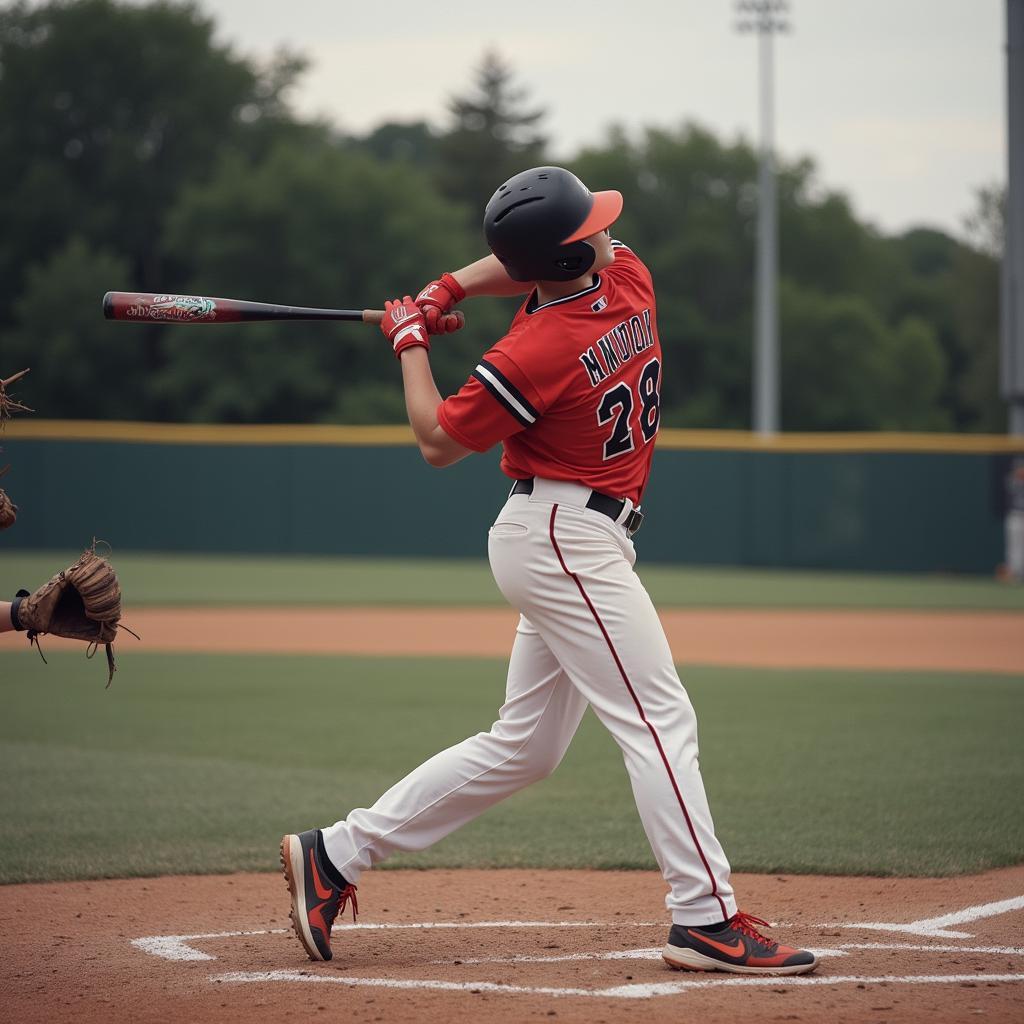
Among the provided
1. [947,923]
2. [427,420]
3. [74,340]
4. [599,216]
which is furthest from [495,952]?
[74,340]

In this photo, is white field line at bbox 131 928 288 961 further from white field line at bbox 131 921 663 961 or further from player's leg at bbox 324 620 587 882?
player's leg at bbox 324 620 587 882

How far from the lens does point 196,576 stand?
21.6 m

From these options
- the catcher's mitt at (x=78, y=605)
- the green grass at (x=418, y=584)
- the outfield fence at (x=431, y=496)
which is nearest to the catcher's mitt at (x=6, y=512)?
the catcher's mitt at (x=78, y=605)

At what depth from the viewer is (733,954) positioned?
3.69m

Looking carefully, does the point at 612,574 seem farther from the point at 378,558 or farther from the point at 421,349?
the point at 378,558

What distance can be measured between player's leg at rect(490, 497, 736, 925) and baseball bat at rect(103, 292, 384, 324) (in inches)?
33.7

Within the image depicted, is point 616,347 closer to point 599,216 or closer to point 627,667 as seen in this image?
point 599,216

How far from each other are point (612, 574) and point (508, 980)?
1.02m

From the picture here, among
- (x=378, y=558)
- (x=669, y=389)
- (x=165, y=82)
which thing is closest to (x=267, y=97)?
(x=165, y=82)

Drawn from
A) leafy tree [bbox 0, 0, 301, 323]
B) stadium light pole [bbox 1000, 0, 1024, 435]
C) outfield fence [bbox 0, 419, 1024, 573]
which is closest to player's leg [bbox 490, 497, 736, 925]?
stadium light pole [bbox 1000, 0, 1024, 435]

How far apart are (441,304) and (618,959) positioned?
1.80m

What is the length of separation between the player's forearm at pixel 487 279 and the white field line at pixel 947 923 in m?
2.02

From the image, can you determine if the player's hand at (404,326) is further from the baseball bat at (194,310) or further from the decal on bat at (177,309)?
the decal on bat at (177,309)

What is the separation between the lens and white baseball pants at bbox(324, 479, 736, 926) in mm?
3697
